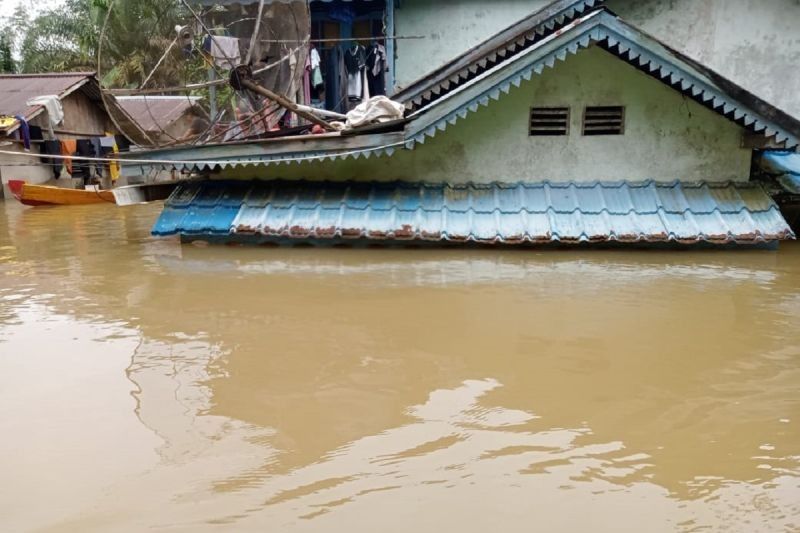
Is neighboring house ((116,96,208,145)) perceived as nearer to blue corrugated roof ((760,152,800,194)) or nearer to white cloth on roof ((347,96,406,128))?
white cloth on roof ((347,96,406,128))

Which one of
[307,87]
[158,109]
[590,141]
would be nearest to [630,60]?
[590,141]

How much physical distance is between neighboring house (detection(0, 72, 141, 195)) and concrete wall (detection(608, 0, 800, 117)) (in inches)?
552

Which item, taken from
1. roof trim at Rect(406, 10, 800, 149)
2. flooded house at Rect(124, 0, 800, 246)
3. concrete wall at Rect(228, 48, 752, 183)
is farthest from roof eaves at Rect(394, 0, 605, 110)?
roof trim at Rect(406, 10, 800, 149)

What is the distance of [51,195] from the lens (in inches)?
566

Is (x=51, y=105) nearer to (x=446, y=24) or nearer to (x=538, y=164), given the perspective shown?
(x=446, y=24)

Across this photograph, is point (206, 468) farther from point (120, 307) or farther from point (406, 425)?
point (120, 307)

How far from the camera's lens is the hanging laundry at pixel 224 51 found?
25.2 ft

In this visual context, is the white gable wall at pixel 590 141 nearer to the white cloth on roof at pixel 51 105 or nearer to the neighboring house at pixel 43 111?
the white cloth on roof at pixel 51 105

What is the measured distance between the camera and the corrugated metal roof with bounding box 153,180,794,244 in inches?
310

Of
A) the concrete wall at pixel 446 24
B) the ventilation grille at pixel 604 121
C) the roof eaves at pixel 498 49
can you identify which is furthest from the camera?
the concrete wall at pixel 446 24

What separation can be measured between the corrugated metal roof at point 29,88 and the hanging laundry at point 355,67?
1014 centimetres

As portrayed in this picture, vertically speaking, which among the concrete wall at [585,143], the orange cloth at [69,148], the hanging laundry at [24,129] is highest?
the hanging laundry at [24,129]

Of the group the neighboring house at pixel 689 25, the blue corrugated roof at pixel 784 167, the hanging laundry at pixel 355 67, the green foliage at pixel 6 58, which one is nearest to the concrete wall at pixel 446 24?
the neighboring house at pixel 689 25

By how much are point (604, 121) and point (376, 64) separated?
4.39 m
